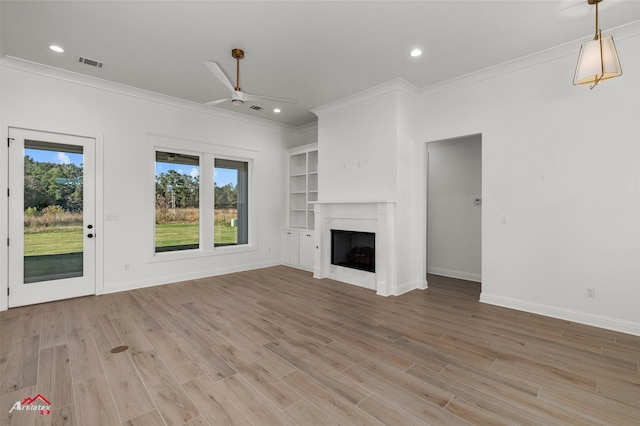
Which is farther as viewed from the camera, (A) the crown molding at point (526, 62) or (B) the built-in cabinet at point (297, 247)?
(B) the built-in cabinet at point (297, 247)

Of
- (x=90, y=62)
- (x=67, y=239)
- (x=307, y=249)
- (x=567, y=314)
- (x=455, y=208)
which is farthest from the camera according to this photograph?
(x=307, y=249)

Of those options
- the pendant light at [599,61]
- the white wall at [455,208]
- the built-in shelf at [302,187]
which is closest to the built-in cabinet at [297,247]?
the built-in shelf at [302,187]

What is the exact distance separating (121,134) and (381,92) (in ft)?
13.9

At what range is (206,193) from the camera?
19.1 feet

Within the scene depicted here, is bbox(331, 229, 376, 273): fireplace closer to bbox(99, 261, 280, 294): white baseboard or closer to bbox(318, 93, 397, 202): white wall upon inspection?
bbox(318, 93, 397, 202): white wall

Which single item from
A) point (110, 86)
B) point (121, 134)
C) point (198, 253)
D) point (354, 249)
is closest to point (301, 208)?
point (354, 249)

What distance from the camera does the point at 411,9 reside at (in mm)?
2934

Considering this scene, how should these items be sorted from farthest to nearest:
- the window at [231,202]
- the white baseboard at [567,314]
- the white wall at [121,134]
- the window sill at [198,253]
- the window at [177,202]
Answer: the window at [231,202]
the window at [177,202]
the window sill at [198,253]
the white wall at [121,134]
the white baseboard at [567,314]

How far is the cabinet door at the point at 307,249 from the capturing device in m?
6.26

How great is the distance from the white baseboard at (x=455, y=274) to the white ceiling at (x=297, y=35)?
11.4 ft

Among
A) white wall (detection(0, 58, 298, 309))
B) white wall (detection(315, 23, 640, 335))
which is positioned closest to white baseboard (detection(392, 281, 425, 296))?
white wall (detection(315, 23, 640, 335))

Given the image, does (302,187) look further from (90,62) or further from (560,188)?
(560,188)

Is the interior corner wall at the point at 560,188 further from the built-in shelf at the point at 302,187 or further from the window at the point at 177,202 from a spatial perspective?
the window at the point at 177,202

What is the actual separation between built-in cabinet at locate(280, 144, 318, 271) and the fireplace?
74cm
